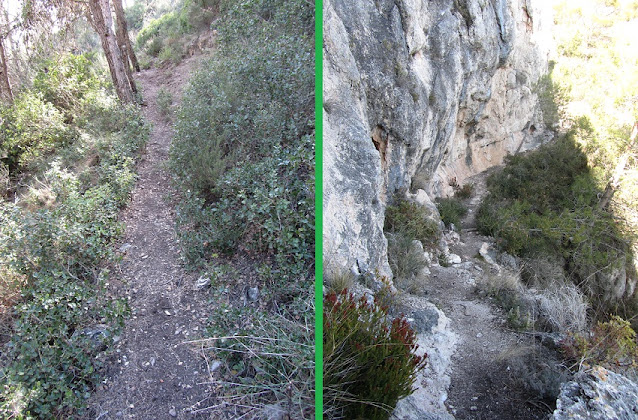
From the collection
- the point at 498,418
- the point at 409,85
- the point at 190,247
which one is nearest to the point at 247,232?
the point at 190,247

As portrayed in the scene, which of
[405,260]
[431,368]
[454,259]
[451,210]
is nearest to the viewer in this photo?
[431,368]

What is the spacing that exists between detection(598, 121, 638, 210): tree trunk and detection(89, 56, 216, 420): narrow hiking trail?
876cm

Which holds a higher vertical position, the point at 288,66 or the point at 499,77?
the point at 288,66

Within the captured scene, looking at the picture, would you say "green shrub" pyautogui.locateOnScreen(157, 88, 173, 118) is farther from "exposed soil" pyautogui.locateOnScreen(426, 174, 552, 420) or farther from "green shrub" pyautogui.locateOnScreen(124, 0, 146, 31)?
"green shrub" pyautogui.locateOnScreen(124, 0, 146, 31)

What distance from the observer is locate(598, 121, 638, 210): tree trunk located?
8.99m

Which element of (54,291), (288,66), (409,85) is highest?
(288,66)

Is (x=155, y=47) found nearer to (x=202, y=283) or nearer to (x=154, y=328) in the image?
(x=202, y=283)

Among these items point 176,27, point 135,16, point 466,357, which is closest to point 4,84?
point 176,27

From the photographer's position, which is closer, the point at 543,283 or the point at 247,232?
the point at 247,232

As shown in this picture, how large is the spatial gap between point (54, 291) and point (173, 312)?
1068mm

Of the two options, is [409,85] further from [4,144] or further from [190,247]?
[4,144]

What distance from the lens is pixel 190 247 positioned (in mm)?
4191

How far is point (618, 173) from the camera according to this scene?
29.9 feet

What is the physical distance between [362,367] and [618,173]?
31.0 ft
